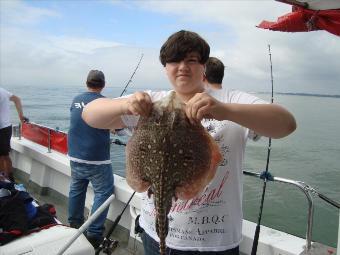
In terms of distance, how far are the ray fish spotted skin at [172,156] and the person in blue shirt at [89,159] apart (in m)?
3.25

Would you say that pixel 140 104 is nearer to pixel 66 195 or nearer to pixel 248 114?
pixel 248 114

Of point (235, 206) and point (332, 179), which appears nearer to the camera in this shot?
point (235, 206)

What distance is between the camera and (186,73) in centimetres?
183

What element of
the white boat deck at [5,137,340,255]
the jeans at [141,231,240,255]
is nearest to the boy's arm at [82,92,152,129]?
the jeans at [141,231,240,255]

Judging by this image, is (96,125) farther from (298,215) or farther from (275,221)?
(298,215)

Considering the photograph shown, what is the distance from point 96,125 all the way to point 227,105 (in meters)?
0.89

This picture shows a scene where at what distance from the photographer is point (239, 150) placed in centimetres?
200

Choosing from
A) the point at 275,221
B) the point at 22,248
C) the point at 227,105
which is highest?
the point at 227,105

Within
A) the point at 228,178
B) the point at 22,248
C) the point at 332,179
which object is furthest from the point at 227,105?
the point at 332,179

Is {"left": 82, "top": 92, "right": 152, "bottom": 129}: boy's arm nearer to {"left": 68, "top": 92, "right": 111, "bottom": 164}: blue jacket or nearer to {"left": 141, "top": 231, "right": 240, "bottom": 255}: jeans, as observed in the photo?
{"left": 141, "top": 231, "right": 240, "bottom": 255}: jeans

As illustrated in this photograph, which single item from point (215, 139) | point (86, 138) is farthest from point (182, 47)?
point (86, 138)

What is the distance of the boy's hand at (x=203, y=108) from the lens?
1.52 m

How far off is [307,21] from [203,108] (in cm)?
183

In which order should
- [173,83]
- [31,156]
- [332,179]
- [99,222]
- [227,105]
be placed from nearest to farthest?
[227,105]
[173,83]
[99,222]
[31,156]
[332,179]
